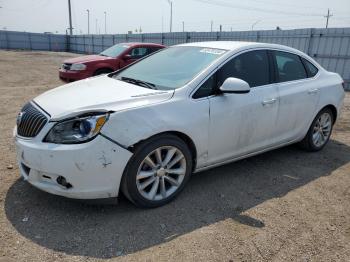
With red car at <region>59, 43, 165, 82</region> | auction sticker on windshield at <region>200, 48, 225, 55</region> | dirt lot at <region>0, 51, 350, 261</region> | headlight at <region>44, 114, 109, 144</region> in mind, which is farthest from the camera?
red car at <region>59, 43, 165, 82</region>

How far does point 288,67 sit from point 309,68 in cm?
49

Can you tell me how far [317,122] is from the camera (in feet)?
16.4

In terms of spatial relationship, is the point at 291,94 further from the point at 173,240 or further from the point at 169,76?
the point at 173,240

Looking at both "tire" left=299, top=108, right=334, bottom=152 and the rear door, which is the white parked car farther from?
"tire" left=299, top=108, right=334, bottom=152

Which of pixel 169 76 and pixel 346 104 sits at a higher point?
pixel 169 76

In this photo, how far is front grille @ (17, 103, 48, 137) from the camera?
3.04 metres

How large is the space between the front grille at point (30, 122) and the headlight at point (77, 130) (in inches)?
7.1

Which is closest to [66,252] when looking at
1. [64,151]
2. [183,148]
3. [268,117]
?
[64,151]

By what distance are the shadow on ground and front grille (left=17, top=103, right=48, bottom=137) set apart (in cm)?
74

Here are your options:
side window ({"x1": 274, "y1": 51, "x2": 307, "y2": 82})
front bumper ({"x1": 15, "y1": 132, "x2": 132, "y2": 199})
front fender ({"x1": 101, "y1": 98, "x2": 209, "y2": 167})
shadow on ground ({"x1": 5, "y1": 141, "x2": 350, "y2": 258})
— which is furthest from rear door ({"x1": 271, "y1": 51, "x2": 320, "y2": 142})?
front bumper ({"x1": 15, "y1": 132, "x2": 132, "y2": 199})

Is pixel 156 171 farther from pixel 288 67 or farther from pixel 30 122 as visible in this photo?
pixel 288 67

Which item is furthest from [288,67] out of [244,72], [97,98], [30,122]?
[30,122]

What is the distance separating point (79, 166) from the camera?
2.83m

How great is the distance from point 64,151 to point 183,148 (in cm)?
117
